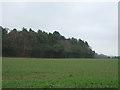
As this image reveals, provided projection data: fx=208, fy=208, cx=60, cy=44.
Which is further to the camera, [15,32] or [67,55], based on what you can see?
[67,55]

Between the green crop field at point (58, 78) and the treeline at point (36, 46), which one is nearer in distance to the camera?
the green crop field at point (58, 78)

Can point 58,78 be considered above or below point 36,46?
below

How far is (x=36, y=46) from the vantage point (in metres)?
92.7

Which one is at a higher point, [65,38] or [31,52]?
[65,38]

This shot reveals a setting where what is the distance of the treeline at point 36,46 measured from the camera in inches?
3201

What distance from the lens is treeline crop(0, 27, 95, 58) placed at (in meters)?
81.3

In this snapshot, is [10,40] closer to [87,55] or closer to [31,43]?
[31,43]

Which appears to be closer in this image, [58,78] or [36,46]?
[58,78]

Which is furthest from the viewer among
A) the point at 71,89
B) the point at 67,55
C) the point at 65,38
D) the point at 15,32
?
the point at 65,38

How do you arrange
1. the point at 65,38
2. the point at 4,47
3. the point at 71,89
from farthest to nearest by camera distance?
1. the point at 65,38
2. the point at 4,47
3. the point at 71,89

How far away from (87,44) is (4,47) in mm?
60980

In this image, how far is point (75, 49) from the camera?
109625mm

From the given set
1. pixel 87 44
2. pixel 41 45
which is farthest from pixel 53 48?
pixel 87 44

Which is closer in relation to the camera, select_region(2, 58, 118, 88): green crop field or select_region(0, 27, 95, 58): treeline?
select_region(2, 58, 118, 88): green crop field
